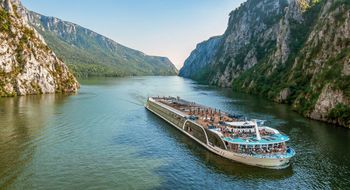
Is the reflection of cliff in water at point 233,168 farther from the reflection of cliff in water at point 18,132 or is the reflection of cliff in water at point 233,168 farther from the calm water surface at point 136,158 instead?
the reflection of cliff in water at point 18,132

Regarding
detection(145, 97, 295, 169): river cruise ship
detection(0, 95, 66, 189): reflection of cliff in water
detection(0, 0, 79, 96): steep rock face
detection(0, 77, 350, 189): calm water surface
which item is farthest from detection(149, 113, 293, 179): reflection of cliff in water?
detection(0, 0, 79, 96): steep rock face

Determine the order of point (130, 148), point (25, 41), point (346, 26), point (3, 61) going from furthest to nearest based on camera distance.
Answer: point (25, 41), point (3, 61), point (346, 26), point (130, 148)

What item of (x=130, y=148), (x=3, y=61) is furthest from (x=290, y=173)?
(x=3, y=61)

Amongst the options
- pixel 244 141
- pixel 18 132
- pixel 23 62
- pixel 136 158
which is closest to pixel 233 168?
pixel 244 141

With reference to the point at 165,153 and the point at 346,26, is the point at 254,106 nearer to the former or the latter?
the point at 346,26

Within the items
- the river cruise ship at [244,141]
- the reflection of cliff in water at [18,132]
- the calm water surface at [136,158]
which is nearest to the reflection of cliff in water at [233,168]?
the calm water surface at [136,158]

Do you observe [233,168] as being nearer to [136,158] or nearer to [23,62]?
[136,158]
